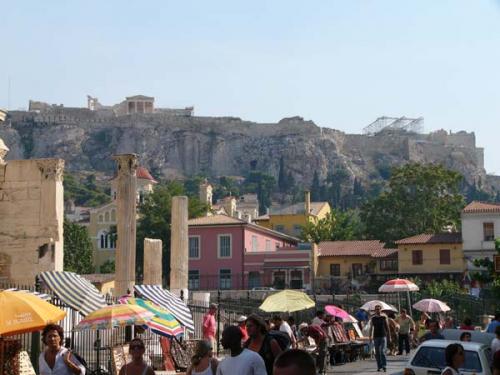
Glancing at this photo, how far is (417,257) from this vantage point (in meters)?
65.2

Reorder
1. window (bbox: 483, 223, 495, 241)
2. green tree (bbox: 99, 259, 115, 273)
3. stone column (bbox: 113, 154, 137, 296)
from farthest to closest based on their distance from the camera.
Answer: green tree (bbox: 99, 259, 115, 273)
window (bbox: 483, 223, 495, 241)
stone column (bbox: 113, 154, 137, 296)

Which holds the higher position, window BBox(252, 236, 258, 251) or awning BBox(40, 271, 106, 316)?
window BBox(252, 236, 258, 251)

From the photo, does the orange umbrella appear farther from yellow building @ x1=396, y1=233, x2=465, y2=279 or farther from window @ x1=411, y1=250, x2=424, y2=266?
window @ x1=411, y1=250, x2=424, y2=266

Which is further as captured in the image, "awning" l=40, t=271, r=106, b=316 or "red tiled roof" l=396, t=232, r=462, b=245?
"red tiled roof" l=396, t=232, r=462, b=245

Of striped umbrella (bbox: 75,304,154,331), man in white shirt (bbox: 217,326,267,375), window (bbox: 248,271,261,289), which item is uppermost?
window (bbox: 248,271,261,289)

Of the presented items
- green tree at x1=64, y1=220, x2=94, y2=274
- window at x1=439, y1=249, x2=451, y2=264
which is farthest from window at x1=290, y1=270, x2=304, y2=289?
green tree at x1=64, y1=220, x2=94, y2=274

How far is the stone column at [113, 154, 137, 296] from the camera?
27359 millimetres

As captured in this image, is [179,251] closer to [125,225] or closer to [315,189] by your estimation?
[125,225]

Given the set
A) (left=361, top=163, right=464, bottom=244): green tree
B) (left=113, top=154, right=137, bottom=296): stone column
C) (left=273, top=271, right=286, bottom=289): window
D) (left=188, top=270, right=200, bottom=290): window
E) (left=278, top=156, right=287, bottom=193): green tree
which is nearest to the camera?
(left=113, top=154, right=137, bottom=296): stone column

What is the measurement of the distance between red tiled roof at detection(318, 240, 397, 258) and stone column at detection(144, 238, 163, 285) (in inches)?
1515

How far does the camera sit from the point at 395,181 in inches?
2849

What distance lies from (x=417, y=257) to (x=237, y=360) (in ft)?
188

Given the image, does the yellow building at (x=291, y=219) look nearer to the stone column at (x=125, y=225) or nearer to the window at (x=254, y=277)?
the window at (x=254, y=277)

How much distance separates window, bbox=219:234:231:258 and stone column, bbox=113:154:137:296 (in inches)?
1668
